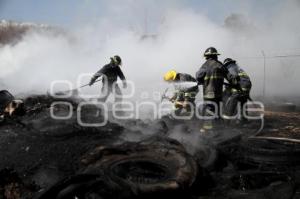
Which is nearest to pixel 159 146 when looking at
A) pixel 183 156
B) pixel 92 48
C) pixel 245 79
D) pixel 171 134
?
pixel 183 156

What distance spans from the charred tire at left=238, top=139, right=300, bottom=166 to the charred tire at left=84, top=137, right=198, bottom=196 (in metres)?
1.33

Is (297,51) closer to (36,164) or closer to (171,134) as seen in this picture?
(171,134)

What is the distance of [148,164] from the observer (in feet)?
16.2

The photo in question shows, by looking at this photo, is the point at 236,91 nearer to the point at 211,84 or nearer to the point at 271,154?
the point at 211,84

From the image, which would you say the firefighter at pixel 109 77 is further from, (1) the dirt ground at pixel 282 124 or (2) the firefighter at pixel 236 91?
(1) the dirt ground at pixel 282 124

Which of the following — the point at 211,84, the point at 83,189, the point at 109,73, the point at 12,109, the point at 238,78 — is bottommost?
the point at 83,189

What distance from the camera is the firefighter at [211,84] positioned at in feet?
22.8

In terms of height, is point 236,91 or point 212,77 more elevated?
point 212,77

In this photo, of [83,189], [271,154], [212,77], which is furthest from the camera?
[212,77]

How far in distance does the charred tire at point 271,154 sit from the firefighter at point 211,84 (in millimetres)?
Answer: 1263

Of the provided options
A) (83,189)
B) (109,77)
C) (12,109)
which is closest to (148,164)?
(83,189)

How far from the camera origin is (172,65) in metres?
16.8

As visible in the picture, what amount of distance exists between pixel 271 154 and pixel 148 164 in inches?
83.8

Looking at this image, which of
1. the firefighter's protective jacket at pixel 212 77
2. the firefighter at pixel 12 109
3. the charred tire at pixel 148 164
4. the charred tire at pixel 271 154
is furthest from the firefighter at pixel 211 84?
the firefighter at pixel 12 109
